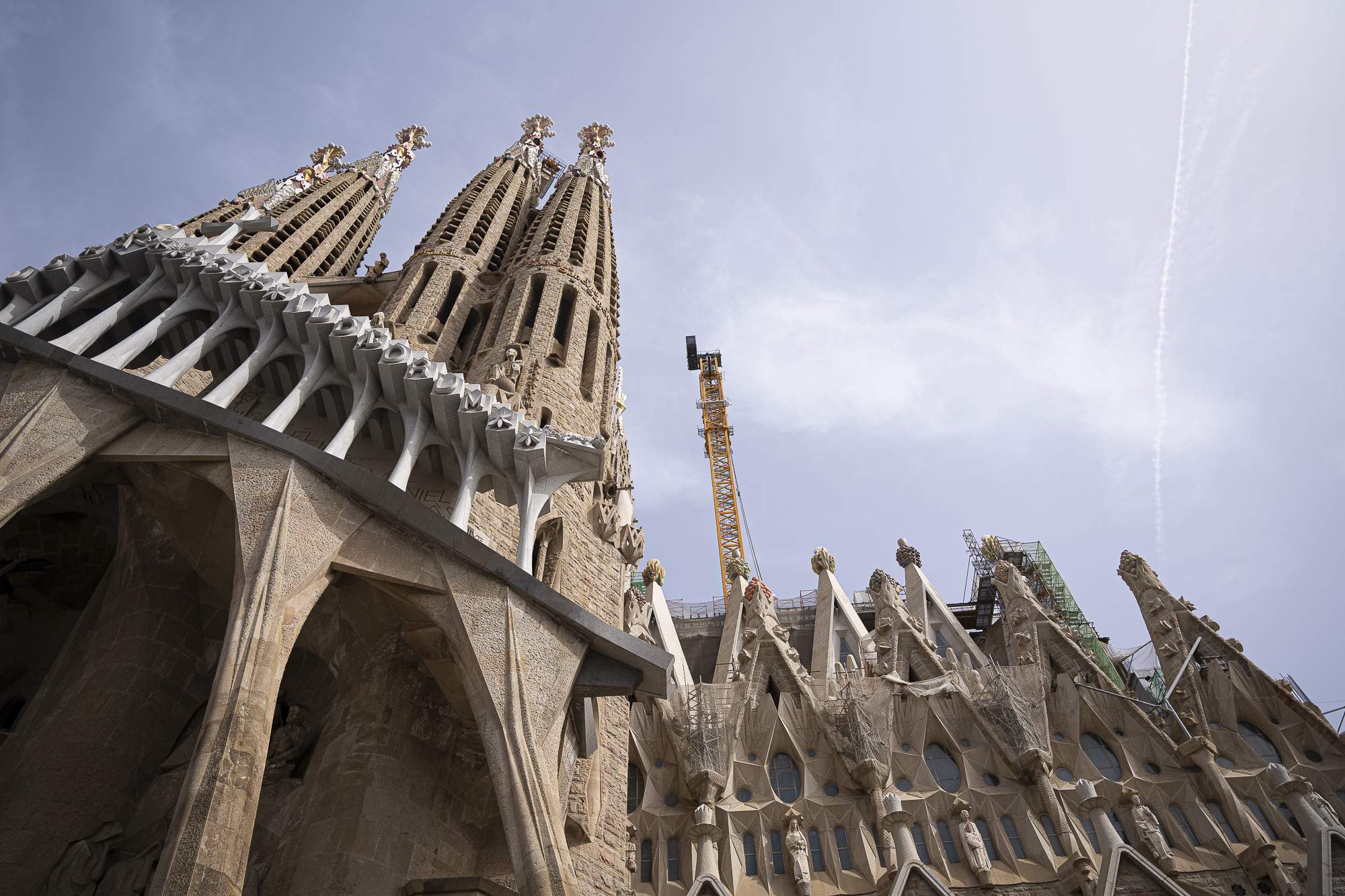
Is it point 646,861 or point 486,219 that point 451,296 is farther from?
point 646,861

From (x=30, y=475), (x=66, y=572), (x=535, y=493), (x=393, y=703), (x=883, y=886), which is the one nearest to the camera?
(x=30, y=475)

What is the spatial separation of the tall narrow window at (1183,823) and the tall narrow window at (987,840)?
9.69 ft

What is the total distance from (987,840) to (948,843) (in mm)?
619

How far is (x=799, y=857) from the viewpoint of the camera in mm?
13078

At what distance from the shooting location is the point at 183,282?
1116cm

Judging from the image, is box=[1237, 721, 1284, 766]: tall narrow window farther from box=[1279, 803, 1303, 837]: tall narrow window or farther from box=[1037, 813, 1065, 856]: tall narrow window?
box=[1037, 813, 1065, 856]: tall narrow window

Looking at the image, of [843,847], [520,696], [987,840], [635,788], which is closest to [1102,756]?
[987,840]

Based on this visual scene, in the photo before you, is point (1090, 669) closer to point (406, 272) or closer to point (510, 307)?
point (510, 307)

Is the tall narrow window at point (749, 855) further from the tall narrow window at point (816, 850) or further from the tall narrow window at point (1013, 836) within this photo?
the tall narrow window at point (1013, 836)

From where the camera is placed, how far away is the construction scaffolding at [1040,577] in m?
25.8

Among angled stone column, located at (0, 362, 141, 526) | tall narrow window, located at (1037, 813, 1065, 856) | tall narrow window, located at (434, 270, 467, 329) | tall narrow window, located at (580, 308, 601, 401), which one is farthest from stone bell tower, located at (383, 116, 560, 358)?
tall narrow window, located at (1037, 813, 1065, 856)

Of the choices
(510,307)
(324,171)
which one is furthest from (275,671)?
(324,171)

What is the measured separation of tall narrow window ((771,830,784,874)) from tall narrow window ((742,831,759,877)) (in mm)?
264

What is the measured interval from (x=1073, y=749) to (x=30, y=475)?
15204mm
